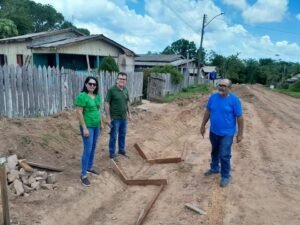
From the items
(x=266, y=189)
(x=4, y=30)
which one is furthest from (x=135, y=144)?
(x=4, y=30)

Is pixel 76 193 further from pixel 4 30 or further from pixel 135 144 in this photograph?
pixel 4 30

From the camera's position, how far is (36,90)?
28.4 ft

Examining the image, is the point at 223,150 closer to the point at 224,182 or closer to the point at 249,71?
the point at 224,182

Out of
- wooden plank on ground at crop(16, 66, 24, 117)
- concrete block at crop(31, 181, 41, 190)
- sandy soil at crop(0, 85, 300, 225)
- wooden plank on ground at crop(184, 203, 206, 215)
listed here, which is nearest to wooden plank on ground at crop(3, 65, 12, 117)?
wooden plank on ground at crop(16, 66, 24, 117)

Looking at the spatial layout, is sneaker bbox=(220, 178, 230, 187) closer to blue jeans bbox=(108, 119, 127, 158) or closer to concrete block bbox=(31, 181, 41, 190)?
blue jeans bbox=(108, 119, 127, 158)

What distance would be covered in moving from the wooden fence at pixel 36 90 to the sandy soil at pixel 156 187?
497mm

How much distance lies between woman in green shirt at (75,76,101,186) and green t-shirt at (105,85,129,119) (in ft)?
3.16

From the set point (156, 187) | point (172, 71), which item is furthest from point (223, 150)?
point (172, 71)

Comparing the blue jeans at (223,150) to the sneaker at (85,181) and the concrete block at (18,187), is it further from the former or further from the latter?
the concrete block at (18,187)

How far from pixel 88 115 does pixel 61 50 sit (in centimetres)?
1534

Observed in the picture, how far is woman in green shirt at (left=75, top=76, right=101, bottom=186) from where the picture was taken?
16.6 ft

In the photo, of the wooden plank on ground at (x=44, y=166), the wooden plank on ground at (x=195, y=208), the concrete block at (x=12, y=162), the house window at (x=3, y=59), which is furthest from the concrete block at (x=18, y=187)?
the house window at (x=3, y=59)

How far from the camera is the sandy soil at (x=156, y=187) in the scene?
4.48 metres

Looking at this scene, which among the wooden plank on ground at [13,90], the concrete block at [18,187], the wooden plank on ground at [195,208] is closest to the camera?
the wooden plank on ground at [195,208]
